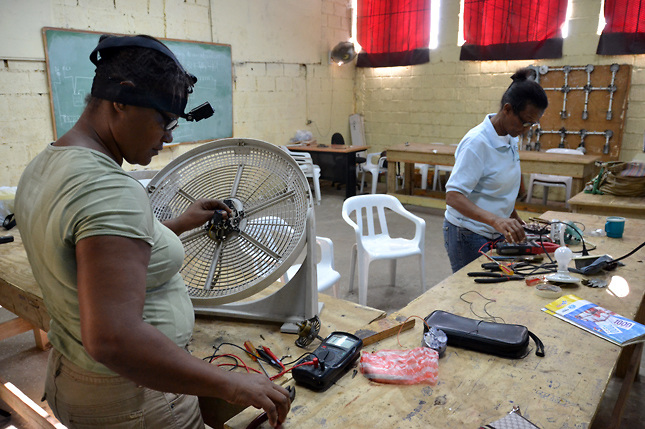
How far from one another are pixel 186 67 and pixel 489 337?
17.4ft

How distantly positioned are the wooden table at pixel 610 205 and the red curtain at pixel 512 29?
3.60 m

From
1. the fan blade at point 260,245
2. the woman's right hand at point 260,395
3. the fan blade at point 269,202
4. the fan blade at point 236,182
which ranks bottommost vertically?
the woman's right hand at point 260,395

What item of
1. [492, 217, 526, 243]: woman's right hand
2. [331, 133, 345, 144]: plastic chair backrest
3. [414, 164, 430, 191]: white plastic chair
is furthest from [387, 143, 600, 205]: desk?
[492, 217, 526, 243]: woman's right hand

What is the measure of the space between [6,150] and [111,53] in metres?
4.34

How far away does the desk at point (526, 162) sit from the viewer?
4840 mm

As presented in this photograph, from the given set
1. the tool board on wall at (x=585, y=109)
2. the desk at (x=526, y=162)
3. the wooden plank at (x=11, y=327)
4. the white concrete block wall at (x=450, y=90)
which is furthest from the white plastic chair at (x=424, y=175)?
the wooden plank at (x=11, y=327)

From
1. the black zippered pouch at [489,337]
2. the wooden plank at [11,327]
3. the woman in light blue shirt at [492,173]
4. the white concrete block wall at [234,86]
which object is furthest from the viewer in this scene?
the white concrete block wall at [234,86]

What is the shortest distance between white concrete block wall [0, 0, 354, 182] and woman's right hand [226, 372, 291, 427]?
4536mm

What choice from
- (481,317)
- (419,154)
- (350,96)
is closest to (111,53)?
(481,317)

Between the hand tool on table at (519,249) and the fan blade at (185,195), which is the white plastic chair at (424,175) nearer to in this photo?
the hand tool on table at (519,249)

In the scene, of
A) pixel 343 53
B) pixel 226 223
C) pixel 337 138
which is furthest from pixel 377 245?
pixel 343 53

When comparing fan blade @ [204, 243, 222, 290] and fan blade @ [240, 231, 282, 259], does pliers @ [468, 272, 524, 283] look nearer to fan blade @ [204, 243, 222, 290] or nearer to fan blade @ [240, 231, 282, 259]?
fan blade @ [240, 231, 282, 259]

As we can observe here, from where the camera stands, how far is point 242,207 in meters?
1.44

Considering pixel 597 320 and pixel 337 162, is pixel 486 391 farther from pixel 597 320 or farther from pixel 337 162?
pixel 337 162
